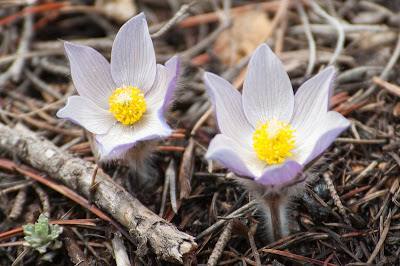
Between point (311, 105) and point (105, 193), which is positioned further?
point (105, 193)

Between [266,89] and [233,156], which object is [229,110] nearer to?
[266,89]

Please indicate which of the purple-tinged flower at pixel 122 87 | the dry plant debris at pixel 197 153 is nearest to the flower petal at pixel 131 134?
the purple-tinged flower at pixel 122 87

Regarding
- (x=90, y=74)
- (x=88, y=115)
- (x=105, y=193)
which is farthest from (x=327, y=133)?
(x=90, y=74)

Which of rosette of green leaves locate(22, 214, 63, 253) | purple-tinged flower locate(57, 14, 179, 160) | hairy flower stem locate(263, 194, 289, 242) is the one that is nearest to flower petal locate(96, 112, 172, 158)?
purple-tinged flower locate(57, 14, 179, 160)

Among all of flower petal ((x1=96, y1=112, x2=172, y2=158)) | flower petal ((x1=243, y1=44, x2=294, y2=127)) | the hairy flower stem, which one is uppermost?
flower petal ((x1=243, y1=44, x2=294, y2=127))

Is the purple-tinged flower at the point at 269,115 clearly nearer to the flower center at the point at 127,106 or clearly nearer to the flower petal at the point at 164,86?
the flower petal at the point at 164,86

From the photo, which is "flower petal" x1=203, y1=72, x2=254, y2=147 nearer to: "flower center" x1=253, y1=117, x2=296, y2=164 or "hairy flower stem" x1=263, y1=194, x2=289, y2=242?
"flower center" x1=253, y1=117, x2=296, y2=164
